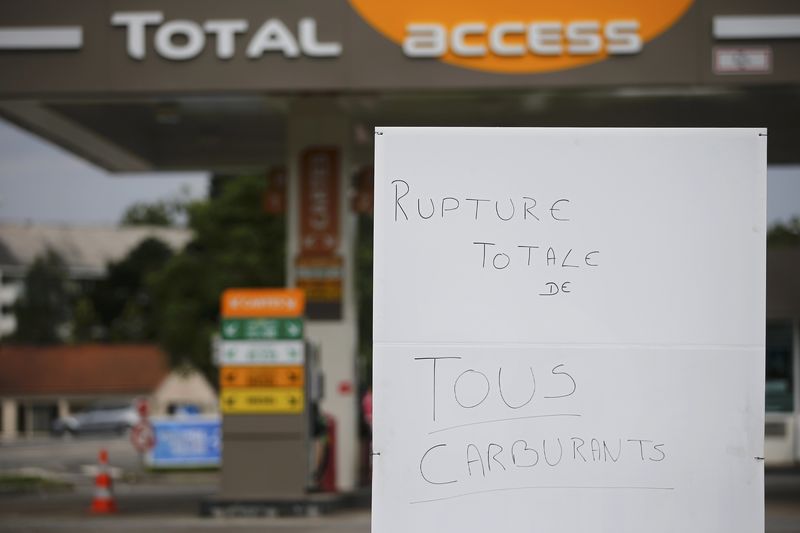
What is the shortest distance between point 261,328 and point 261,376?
0.51 meters

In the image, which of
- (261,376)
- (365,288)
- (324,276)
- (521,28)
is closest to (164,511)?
(261,376)

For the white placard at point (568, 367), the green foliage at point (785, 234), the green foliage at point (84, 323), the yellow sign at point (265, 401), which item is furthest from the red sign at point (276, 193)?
the green foliage at point (84, 323)

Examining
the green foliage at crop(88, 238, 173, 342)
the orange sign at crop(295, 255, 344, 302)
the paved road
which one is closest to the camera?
the paved road

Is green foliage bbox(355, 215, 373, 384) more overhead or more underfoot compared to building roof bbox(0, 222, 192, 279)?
more underfoot

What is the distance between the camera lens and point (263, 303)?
14633 millimetres

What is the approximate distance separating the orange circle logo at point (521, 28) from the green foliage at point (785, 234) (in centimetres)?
3469

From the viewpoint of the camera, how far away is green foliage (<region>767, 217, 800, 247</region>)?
1940 inches

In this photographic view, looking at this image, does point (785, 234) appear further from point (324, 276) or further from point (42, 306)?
point (42, 306)

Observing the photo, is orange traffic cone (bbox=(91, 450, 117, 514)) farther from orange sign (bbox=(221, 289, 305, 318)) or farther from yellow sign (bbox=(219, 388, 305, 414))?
orange sign (bbox=(221, 289, 305, 318))

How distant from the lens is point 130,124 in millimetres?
19125

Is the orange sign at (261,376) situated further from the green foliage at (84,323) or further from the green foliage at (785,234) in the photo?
the green foliage at (84,323)

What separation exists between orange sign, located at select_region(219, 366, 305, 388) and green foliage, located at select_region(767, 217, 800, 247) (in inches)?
1427

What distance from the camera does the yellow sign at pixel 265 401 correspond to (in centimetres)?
1462

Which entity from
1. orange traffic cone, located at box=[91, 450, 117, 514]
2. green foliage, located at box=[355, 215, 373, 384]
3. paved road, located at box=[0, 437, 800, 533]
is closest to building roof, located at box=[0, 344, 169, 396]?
green foliage, located at box=[355, 215, 373, 384]
